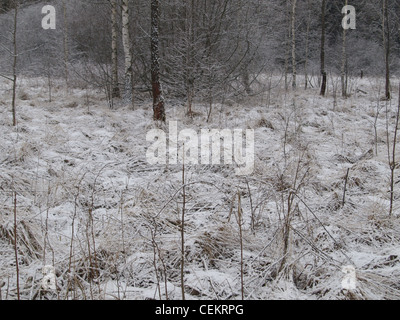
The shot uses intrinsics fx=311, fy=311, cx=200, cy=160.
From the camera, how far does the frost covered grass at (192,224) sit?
1914mm

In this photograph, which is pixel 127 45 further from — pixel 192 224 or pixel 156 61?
pixel 192 224

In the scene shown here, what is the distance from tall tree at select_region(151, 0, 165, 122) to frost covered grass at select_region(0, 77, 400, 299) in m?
1.56

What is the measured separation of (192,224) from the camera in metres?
2.70

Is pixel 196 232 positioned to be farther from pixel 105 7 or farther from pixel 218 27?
pixel 105 7

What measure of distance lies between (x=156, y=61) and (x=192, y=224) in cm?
503

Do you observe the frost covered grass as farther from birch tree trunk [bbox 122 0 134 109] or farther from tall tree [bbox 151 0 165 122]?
birch tree trunk [bbox 122 0 134 109]

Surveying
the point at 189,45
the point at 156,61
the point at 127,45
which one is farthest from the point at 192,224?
the point at 127,45

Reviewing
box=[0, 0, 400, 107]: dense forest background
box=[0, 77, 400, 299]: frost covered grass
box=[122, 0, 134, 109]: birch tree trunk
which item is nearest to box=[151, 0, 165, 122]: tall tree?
box=[0, 0, 400, 107]: dense forest background

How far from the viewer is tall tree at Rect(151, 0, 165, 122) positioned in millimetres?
6621

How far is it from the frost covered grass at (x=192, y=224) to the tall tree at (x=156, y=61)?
5.10 ft

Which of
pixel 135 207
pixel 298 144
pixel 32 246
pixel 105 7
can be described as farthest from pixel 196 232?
pixel 105 7

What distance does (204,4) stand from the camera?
9.95m

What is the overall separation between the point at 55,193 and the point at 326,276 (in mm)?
2501
